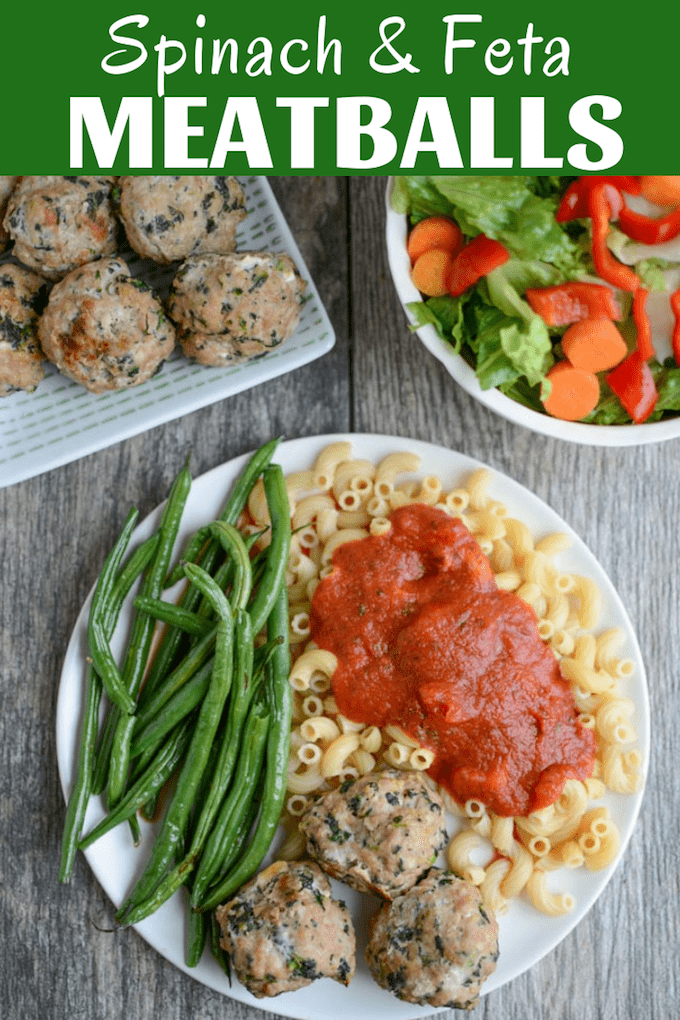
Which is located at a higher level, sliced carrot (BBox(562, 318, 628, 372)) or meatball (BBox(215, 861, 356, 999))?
sliced carrot (BBox(562, 318, 628, 372))

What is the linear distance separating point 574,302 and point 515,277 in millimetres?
181

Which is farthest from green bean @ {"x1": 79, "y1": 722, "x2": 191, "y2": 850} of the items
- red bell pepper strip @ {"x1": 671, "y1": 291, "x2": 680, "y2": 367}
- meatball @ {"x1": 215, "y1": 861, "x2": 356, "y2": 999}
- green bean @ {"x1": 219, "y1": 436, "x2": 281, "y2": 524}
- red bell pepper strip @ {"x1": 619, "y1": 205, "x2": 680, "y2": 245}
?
red bell pepper strip @ {"x1": 619, "y1": 205, "x2": 680, "y2": 245}

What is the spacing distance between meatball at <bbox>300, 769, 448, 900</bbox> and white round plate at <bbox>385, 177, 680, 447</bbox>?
1.08m

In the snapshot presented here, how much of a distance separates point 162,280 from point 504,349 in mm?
1112

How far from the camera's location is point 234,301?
270 centimetres

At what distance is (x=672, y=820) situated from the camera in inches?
120

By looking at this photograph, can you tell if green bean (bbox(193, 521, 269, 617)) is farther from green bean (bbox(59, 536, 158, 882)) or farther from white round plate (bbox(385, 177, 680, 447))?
white round plate (bbox(385, 177, 680, 447))

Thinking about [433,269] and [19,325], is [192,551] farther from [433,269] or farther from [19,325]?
[433,269]

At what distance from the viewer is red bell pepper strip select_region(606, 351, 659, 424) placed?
257cm

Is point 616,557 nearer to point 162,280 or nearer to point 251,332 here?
point 251,332

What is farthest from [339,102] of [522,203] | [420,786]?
[420,786]

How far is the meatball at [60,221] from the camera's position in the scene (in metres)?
2.67

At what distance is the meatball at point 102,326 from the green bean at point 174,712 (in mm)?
898

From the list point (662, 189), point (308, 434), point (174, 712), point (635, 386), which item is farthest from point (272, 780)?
point (662, 189)
